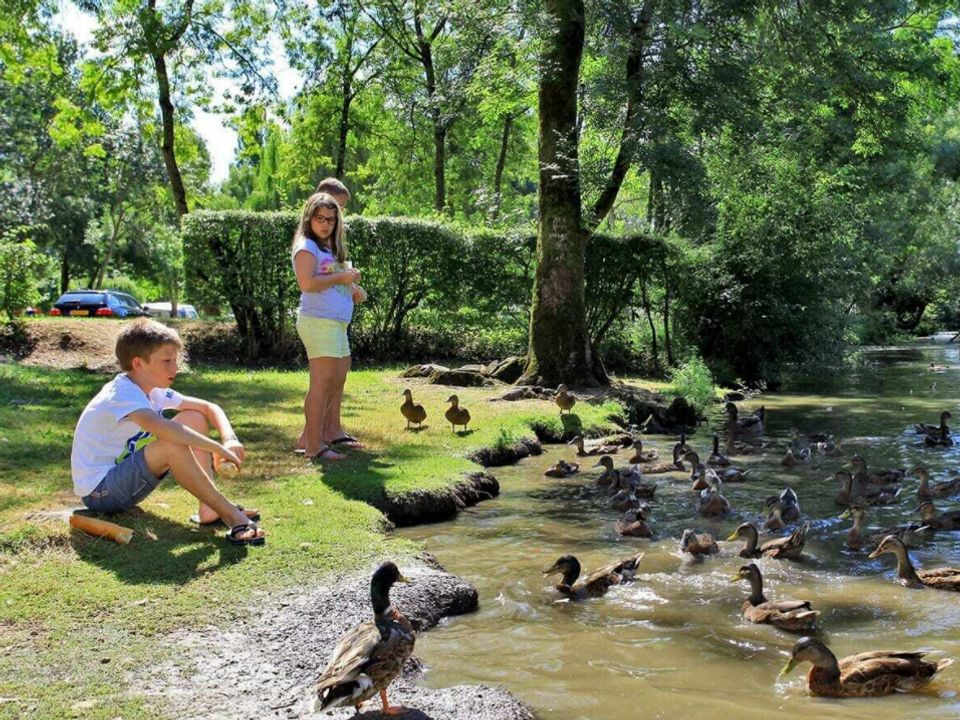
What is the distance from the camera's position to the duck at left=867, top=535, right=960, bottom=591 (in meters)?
7.38

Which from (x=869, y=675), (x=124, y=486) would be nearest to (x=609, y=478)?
(x=869, y=675)

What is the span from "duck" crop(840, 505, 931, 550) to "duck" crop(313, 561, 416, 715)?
18.8 ft

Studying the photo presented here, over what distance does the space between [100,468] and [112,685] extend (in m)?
2.42

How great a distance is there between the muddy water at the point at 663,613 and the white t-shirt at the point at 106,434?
9.45ft

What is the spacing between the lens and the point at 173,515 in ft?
24.2

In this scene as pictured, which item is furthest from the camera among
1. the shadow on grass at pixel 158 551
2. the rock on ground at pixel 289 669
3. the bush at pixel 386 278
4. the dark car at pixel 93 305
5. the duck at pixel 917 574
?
the dark car at pixel 93 305

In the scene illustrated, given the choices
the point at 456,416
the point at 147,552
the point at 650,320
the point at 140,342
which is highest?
the point at 650,320

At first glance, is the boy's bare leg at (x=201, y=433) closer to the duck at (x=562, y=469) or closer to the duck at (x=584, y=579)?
the duck at (x=584, y=579)

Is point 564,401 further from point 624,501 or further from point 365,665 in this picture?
point 365,665

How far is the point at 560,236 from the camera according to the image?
56.9 ft

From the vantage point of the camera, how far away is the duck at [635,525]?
30.1 feet

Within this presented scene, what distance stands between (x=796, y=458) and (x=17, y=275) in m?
18.6

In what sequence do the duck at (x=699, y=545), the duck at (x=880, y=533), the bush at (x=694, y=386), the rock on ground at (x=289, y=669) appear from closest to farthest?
the rock on ground at (x=289, y=669), the duck at (x=699, y=545), the duck at (x=880, y=533), the bush at (x=694, y=386)

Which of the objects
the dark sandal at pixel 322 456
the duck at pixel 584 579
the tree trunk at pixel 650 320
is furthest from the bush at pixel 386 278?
the duck at pixel 584 579
